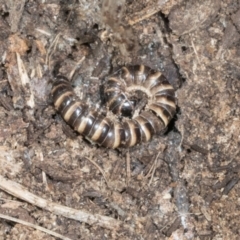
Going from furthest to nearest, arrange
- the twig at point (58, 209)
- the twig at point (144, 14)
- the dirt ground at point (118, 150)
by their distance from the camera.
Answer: the twig at point (144, 14) → the dirt ground at point (118, 150) → the twig at point (58, 209)

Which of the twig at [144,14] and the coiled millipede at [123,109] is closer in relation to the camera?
the coiled millipede at [123,109]

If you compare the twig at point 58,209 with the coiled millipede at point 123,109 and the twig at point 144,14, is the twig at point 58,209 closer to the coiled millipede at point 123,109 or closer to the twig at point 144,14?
the coiled millipede at point 123,109

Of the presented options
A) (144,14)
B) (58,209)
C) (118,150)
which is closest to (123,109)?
(118,150)

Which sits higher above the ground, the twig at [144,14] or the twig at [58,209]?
the twig at [144,14]

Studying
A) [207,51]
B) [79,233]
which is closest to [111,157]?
[79,233]

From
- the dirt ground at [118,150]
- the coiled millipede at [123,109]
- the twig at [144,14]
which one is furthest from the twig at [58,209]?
the twig at [144,14]

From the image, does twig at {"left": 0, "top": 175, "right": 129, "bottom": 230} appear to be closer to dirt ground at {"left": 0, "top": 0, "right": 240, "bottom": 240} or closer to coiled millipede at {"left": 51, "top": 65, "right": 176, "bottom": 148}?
dirt ground at {"left": 0, "top": 0, "right": 240, "bottom": 240}
